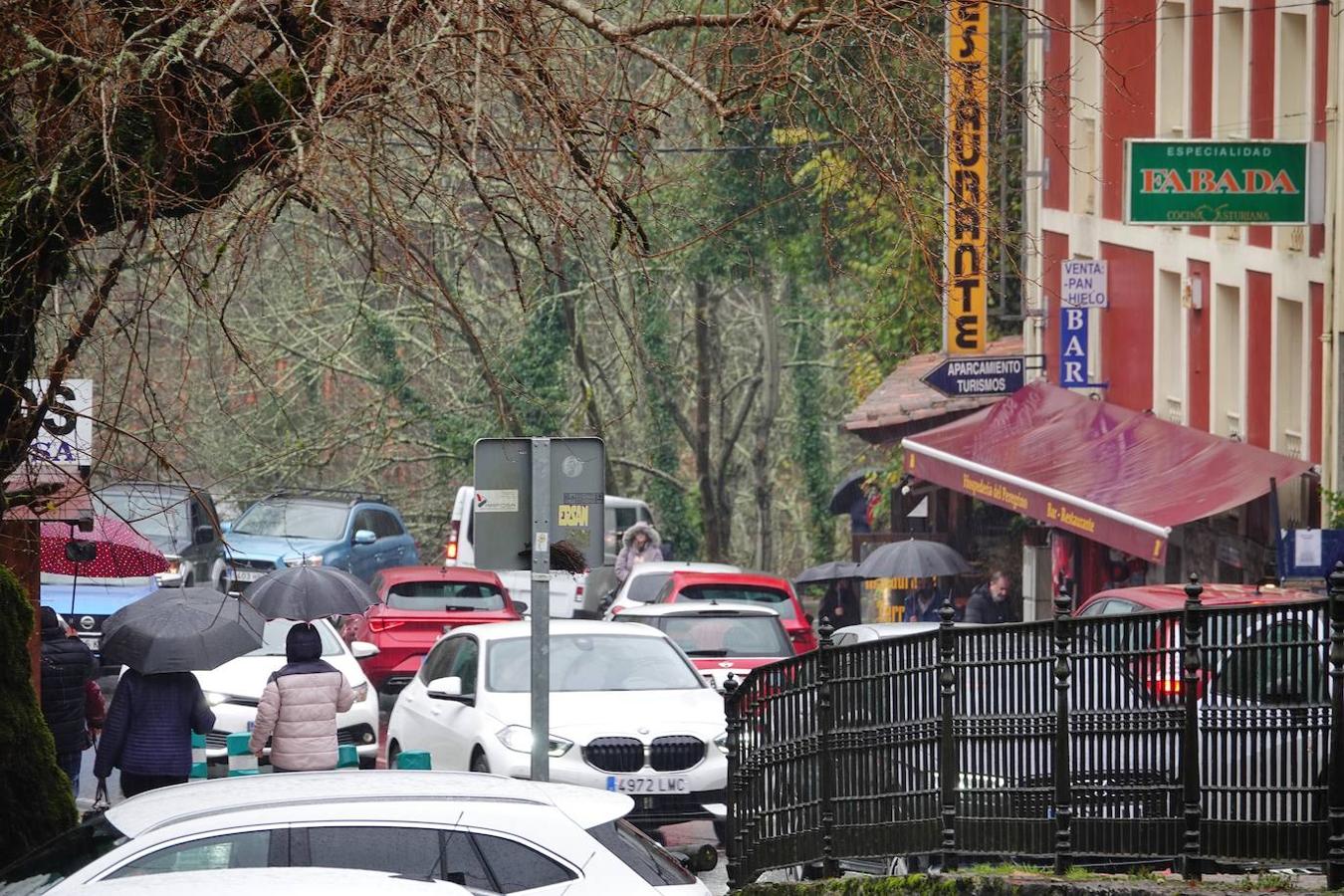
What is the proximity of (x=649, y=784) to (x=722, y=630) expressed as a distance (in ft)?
18.2

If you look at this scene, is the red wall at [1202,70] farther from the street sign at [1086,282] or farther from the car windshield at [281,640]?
the car windshield at [281,640]

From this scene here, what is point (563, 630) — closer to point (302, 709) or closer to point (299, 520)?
point (302, 709)

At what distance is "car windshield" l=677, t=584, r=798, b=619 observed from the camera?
2378 centimetres

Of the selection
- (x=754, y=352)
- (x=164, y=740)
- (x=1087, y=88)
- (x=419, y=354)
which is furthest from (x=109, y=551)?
(x=754, y=352)

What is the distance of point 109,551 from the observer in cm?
1872

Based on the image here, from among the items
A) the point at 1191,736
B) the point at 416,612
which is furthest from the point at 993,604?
the point at 1191,736

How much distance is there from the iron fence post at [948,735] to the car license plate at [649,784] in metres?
4.68

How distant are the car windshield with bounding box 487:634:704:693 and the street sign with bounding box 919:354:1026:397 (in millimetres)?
15680

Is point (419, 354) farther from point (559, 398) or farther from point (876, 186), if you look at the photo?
point (876, 186)

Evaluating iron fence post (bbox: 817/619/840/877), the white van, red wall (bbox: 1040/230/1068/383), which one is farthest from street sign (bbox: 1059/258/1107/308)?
A: iron fence post (bbox: 817/619/840/877)

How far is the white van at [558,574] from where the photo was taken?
3225 cm

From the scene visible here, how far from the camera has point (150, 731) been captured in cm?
1333

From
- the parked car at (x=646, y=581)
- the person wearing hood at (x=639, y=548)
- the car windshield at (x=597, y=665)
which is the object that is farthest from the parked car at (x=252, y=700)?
the person wearing hood at (x=639, y=548)

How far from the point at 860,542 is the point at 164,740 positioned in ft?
81.4
